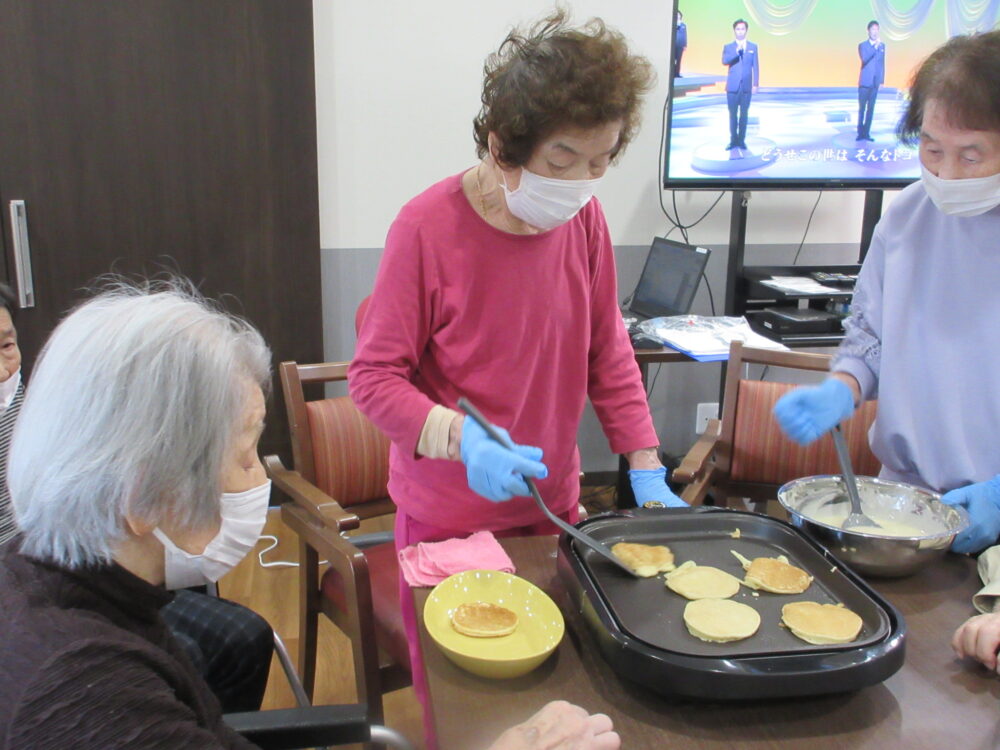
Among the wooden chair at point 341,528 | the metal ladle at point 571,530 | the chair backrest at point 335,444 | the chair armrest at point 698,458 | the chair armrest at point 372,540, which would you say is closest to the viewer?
the metal ladle at point 571,530

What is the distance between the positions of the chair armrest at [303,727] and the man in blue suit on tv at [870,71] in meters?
2.68

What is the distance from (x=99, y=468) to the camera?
31.8 inches

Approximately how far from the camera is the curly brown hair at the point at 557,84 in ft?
3.79

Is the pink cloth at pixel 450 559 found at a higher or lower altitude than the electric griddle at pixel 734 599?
lower

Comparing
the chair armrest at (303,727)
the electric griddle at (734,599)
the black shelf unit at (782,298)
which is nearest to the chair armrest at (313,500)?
the chair armrest at (303,727)

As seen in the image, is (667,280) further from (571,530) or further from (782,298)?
(571,530)

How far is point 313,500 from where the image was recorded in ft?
5.54

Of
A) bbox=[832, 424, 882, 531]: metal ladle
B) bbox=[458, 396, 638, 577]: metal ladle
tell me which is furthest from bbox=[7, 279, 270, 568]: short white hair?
bbox=[832, 424, 882, 531]: metal ladle

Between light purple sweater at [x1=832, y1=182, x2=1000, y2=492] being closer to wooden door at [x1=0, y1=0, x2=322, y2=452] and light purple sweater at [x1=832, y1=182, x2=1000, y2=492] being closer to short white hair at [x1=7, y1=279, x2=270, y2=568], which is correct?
short white hair at [x1=7, y1=279, x2=270, y2=568]

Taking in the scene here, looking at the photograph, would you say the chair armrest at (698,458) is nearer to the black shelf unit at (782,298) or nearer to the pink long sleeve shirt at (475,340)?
the pink long sleeve shirt at (475,340)

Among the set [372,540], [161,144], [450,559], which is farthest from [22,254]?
[450,559]

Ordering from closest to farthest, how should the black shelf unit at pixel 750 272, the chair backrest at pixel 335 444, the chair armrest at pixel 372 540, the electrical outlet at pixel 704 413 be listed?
the chair backrest at pixel 335 444
the chair armrest at pixel 372 540
the black shelf unit at pixel 750 272
the electrical outlet at pixel 704 413

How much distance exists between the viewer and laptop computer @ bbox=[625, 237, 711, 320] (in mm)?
2795

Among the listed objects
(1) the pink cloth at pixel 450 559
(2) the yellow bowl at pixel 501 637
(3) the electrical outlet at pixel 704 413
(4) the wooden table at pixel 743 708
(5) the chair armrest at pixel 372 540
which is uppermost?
(2) the yellow bowl at pixel 501 637
